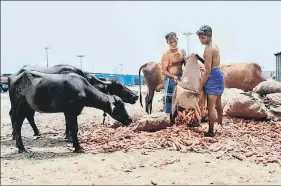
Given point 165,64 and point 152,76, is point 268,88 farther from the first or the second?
point 152,76

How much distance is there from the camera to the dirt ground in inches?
184

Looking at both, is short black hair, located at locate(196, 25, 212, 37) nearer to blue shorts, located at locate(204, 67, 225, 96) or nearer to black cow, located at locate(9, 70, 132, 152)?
blue shorts, located at locate(204, 67, 225, 96)

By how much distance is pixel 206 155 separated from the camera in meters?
5.60

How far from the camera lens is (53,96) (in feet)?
20.8

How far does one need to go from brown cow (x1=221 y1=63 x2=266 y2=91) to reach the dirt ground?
719 cm

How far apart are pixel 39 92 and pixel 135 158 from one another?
1.91 meters

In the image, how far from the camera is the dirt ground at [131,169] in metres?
4.68

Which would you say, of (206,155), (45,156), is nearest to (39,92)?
(45,156)

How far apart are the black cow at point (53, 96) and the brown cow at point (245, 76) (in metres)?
6.81

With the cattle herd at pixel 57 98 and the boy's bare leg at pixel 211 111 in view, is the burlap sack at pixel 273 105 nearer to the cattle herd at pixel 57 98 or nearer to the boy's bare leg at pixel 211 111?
the boy's bare leg at pixel 211 111

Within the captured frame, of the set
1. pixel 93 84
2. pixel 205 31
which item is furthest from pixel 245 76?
pixel 205 31

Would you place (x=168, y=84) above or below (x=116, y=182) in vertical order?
above

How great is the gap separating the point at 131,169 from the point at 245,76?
26.5ft

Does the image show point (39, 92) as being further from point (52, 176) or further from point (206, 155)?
point (206, 155)
